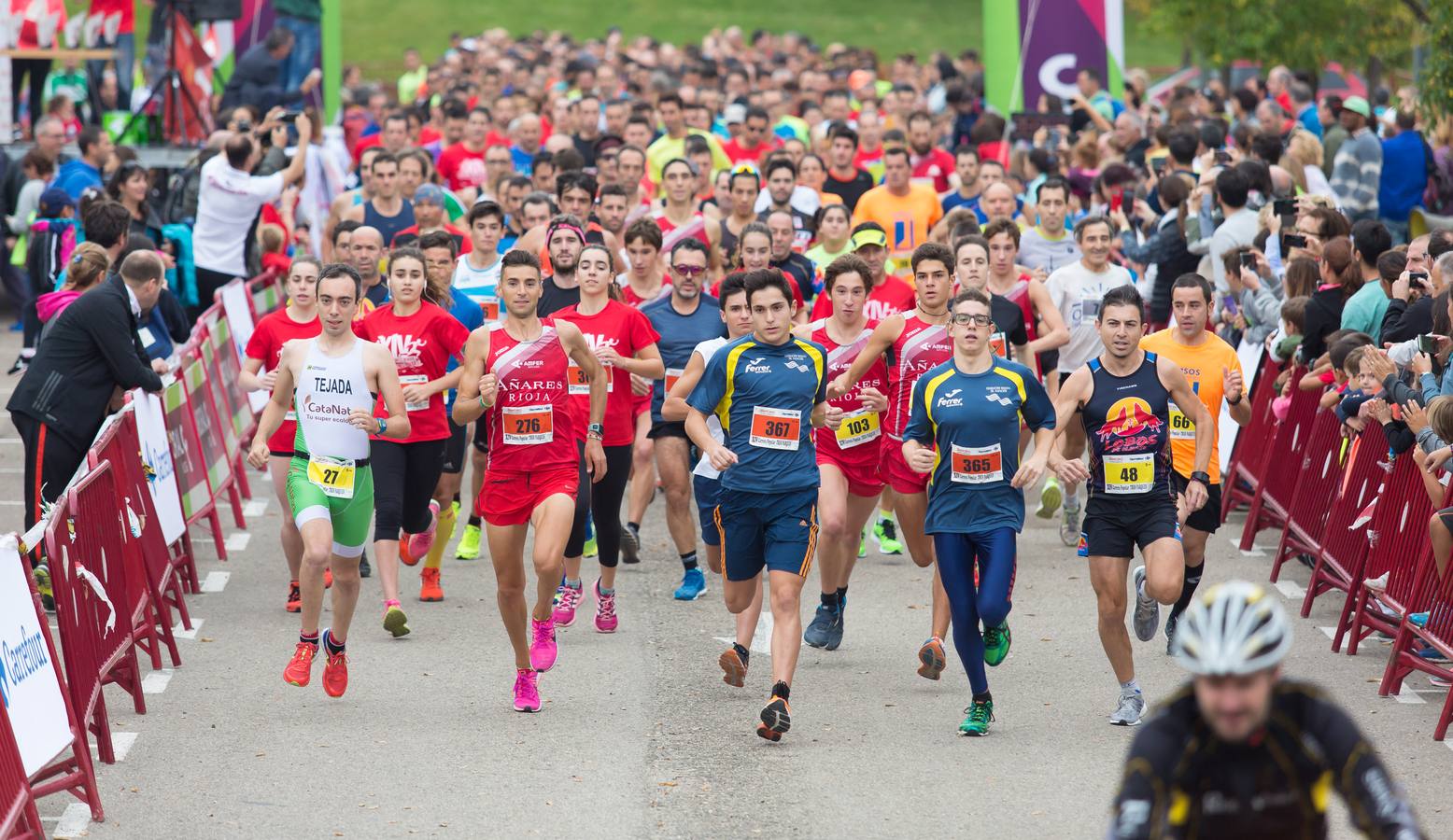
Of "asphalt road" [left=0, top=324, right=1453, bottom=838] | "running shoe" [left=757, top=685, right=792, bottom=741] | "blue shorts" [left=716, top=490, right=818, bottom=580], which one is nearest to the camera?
"asphalt road" [left=0, top=324, right=1453, bottom=838]

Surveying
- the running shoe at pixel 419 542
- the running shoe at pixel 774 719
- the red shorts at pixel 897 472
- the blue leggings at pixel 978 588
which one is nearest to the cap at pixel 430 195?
the running shoe at pixel 419 542

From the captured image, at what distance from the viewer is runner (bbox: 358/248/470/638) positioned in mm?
10305

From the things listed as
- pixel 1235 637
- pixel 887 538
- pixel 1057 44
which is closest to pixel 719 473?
pixel 887 538

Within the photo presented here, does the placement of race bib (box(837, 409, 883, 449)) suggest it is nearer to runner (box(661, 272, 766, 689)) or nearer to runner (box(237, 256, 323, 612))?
runner (box(661, 272, 766, 689))

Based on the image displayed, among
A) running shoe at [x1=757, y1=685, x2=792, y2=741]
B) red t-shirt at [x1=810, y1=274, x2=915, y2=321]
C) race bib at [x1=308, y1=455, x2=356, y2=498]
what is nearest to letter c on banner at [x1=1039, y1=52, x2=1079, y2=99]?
red t-shirt at [x1=810, y1=274, x2=915, y2=321]

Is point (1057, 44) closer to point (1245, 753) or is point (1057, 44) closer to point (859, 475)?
point (859, 475)

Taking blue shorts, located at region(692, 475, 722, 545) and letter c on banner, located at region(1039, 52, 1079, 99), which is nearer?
blue shorts, located at region(692, 475, 722, 545)

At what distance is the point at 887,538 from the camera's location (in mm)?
12805

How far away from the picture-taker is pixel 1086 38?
2309cm

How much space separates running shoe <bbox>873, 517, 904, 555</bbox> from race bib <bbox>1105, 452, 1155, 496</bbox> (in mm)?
4019

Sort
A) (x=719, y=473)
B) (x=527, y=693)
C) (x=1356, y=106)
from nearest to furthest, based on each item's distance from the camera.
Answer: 1. (x=527, y=693)
2. (x=719, y=473)
3. (x=1356, y=106)

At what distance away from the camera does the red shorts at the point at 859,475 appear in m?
10.2

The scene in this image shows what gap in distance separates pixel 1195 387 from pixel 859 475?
1.74m

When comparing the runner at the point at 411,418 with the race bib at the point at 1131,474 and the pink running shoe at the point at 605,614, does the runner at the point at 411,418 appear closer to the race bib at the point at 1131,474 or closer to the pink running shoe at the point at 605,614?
the pink running shoe at the point at 605,614
